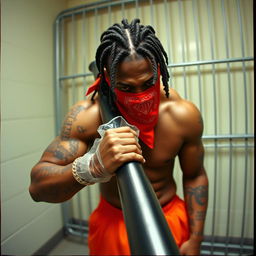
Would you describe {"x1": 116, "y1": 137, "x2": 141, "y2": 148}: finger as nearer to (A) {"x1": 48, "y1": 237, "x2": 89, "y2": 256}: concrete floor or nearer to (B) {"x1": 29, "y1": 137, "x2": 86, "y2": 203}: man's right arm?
(B) {"x1": 29, "y1": 137, "x2": 86, "y2": 203}: man's right arm

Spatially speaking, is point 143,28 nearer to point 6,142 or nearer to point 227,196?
point 6,142

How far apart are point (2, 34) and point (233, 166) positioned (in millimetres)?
989

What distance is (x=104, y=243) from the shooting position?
1.89 ft

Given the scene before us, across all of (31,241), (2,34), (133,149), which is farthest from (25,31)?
(31,241)

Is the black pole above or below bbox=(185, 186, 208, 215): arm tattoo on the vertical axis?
above

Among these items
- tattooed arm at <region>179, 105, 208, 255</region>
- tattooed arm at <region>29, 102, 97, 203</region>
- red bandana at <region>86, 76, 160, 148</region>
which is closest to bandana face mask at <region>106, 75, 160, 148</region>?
red bandana at <region>86, 76, 160, 148</region>

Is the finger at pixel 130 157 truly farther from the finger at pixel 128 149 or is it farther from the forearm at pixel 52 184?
the forearm at pixel 52 184

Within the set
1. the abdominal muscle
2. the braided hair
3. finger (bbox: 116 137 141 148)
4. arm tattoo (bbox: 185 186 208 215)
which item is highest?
the braided hair

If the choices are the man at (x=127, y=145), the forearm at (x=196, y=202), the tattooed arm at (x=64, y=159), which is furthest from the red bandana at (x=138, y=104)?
the forearm at (x=196, y=202)

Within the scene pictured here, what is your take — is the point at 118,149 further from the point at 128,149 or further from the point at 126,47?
the point at 126,47

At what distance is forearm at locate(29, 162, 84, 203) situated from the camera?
391 millimetres

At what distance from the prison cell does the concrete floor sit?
0.02 m

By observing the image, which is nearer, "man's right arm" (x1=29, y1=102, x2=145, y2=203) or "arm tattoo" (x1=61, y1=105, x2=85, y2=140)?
"man's right arm" (x1=29, y1=102, x2=145, y2=203)

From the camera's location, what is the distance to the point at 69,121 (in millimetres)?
554
